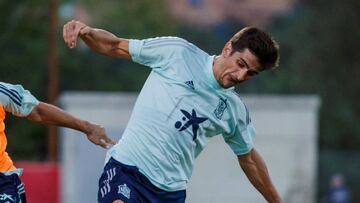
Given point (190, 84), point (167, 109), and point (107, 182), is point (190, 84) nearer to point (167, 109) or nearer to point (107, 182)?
point (167, 109)

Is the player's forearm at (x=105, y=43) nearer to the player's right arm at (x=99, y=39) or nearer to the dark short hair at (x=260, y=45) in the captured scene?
the player's right arm at (x=99, y=39)

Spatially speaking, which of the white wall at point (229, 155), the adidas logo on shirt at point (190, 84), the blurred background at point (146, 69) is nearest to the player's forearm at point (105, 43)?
the adidas logo on shirt at point (190, 84)

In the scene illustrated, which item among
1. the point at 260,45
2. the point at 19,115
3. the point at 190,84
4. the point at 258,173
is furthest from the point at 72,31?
the point at 258,173

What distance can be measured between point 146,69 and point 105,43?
30.5 metres

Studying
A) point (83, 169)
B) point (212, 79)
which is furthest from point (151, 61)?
point (83, 169)

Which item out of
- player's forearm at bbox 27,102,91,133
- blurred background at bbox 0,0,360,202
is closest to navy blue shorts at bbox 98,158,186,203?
player's forearm at bbox 27,102,91,133

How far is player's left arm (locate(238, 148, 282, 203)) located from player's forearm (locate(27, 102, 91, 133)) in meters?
1.07

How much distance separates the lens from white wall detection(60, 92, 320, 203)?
61.4ft

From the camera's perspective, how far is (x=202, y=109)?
6906 millimetres

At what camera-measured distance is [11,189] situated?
22.5 ft

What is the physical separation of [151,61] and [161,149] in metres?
0.53

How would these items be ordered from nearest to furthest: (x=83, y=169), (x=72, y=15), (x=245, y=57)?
1. (x=245, y=57)
2. (x=83, y=169)
3. (x=72, y=15)

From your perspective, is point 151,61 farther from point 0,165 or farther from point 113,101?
point 113,101

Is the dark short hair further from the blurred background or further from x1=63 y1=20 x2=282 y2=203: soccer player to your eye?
the blurred background
